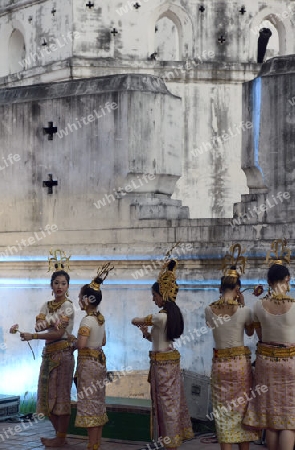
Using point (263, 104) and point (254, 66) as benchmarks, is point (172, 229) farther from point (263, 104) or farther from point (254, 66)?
point (254, 66)

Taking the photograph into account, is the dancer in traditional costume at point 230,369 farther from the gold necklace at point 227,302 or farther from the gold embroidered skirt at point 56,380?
the gold embroidered skirt at point 56,380

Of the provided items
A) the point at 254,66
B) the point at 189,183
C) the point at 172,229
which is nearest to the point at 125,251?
the point at 172,229

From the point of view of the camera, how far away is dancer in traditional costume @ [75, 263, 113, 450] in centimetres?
857

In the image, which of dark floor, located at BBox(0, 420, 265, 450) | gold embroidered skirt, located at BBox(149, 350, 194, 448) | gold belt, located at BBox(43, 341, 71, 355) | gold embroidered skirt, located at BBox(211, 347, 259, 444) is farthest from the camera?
gold belt, located at BBox(43, 341, 71, 355)

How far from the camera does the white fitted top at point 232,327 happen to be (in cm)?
793

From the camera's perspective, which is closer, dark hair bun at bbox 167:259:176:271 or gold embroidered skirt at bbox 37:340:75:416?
dark hair bun at bbox 167:259:176:271

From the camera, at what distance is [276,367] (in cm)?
766

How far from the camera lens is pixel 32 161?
12.3 m

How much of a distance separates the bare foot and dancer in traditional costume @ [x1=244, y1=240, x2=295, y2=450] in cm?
206

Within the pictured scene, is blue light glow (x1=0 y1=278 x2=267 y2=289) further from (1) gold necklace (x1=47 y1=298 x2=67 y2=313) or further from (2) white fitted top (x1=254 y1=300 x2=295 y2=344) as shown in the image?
(2) white fitted top (x1=254 y1=300 x2=295 y2=344)

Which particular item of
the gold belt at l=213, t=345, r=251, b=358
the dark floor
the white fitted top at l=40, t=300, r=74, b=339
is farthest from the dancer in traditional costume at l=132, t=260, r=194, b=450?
the white fitted top at l=40, t=300, r=74, b=339

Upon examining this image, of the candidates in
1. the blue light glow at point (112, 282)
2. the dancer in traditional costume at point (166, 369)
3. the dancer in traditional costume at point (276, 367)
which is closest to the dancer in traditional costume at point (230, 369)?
the dancer in traditional costume at point (276, 367)

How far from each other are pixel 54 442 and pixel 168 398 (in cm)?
136

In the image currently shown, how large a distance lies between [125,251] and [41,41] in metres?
9.16
